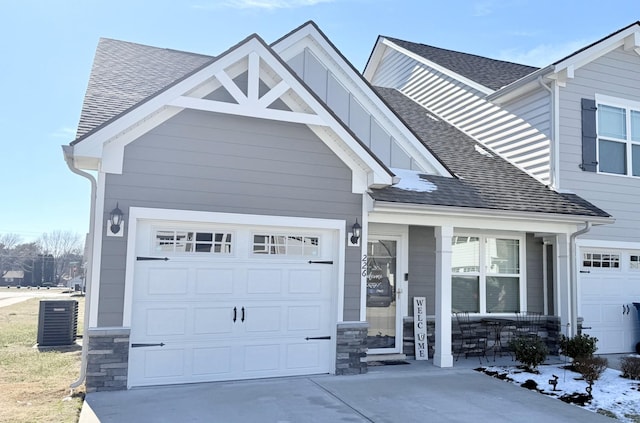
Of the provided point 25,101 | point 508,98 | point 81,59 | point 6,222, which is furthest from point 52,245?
point 508,98

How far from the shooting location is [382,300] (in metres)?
9.35

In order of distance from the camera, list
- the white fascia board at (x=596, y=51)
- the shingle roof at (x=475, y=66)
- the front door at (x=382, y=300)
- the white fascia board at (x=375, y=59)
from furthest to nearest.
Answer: the white fascia board at (x=375, y=59) < the shingle roof at (x=475, y=66) < the white fascia board at (x=596, y=51) < the front door at (x=382, y=300)

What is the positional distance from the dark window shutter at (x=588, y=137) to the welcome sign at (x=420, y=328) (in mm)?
4496

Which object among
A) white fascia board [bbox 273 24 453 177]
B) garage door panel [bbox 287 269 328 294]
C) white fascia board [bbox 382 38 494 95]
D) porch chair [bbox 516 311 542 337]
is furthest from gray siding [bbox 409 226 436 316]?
white fascia board [bbox 382 38 494 95]

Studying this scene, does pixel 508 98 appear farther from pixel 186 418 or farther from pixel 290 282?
pixel 186 418

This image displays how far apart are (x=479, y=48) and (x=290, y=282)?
13.3 m

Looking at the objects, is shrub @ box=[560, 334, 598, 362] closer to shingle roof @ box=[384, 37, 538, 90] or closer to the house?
the house

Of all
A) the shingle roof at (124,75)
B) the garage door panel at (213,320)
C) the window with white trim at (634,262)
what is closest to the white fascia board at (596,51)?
the window with white trim at (634,262)

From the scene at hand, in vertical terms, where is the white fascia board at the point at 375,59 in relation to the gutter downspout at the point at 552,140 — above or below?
above

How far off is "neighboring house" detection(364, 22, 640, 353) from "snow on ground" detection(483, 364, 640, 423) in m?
1.73

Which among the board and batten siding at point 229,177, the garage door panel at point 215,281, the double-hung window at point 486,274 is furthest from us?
the double-hung window at point 486,274

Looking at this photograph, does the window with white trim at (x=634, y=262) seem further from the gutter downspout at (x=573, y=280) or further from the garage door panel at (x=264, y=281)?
the garage door panel at (x=264, y=281)

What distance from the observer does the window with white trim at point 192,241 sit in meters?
7.03

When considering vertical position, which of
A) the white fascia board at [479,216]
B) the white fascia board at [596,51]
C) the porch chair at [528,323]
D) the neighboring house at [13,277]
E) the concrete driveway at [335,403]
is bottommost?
the neighboring house at [13,277]
